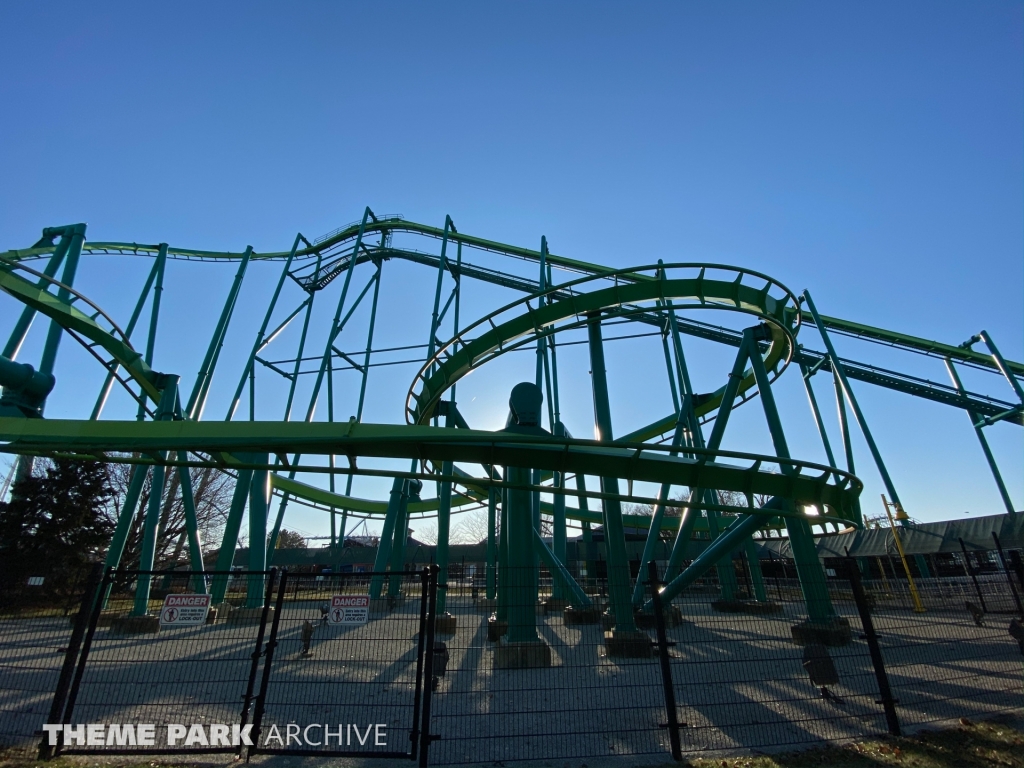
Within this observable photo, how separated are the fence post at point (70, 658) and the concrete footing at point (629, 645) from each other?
18.7 feet

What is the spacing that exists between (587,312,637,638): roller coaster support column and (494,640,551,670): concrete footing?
1.22 metres

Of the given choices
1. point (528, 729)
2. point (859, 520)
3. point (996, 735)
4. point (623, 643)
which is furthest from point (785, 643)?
point (528, 729)

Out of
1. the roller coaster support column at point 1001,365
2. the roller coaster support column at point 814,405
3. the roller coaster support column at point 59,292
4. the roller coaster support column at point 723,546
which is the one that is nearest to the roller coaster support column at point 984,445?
the roller coaster support column at point 1001,365

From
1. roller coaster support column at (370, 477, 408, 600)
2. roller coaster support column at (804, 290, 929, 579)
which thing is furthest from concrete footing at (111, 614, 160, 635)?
roller coaster support column at (804, 290, 929, 579)

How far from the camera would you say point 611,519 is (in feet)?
25.3

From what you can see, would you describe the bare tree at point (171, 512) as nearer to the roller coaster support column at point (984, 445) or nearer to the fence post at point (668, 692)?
the fence post at point (668, 692)

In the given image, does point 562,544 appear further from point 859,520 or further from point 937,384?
point 937,384

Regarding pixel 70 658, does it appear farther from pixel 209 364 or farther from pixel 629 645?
pixel 209 364

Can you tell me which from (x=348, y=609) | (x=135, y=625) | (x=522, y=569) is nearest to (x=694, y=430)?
(x=522, y=569)

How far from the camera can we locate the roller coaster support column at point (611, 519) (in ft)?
22.4

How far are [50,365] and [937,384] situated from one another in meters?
27.7

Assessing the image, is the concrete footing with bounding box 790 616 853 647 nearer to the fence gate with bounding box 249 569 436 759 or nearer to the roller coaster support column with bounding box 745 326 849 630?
the roller coaster support column with bounding box 745 326 849 630

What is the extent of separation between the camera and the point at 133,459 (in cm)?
711

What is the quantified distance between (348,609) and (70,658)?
79.4 inches
